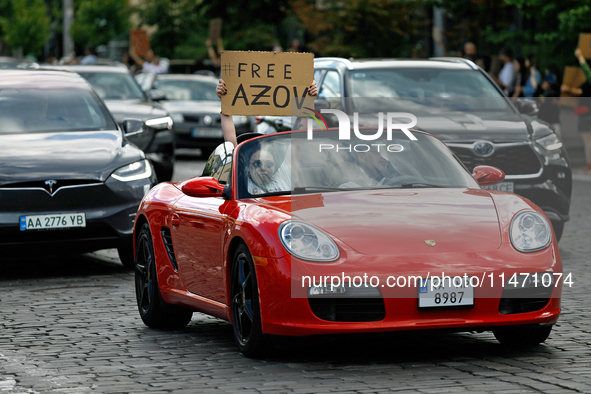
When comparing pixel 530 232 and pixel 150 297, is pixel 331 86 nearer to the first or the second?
pixel 150 297

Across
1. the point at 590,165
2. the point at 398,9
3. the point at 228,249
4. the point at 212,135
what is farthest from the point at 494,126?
the point at 398,9

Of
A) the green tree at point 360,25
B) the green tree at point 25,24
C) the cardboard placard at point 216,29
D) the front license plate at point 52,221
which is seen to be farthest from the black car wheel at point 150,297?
the green tree at point 25,24

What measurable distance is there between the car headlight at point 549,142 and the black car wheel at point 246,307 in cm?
539

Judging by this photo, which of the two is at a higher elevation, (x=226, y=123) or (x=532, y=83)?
(x=226, y=123)

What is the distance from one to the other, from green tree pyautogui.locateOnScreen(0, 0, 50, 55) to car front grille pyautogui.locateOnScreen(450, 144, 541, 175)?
52625 mm

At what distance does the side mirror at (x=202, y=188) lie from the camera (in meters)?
6.41

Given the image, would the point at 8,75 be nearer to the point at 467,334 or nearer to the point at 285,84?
the point at 285,84

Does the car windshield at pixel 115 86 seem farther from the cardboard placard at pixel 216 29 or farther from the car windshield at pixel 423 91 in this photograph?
the cardboard placard at pixel 216 29

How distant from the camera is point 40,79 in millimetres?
10992

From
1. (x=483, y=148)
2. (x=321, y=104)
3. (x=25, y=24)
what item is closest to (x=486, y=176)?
(x=483, y=148)

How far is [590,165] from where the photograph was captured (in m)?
20.1

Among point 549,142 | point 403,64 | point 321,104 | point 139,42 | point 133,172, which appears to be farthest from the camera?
point 139,42

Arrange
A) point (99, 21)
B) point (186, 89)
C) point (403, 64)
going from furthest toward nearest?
point (99, 21)
point (186, 89)
point (403, 64)

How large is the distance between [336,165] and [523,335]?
142cm
